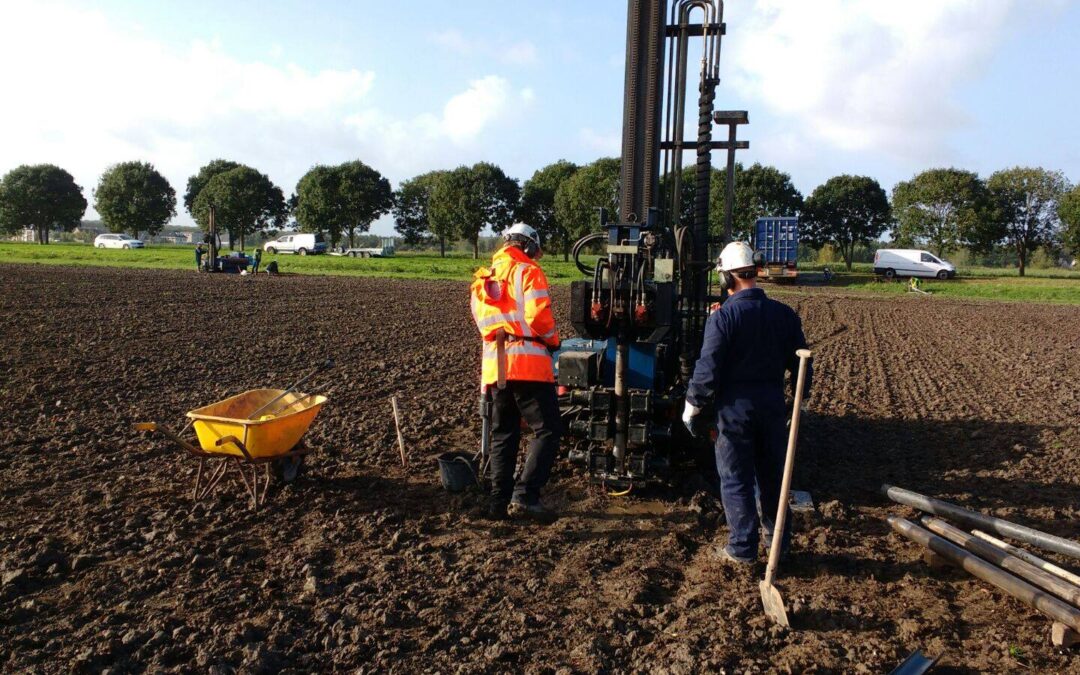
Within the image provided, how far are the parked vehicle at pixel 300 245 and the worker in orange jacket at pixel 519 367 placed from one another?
2294 inches

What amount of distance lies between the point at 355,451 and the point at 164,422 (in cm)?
246

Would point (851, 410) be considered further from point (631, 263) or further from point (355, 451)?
point (355, 451)

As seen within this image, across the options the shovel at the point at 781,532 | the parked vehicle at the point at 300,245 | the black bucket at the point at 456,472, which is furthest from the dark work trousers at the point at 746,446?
the parked vehicle at the point at 300,245

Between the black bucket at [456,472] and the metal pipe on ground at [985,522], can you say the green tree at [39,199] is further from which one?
the metal pipe on ground at [985,522]

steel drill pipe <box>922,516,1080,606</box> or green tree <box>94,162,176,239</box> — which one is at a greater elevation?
green tree <box>94,162,176,239</box>

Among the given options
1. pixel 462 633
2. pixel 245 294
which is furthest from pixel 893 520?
pixel 245 294

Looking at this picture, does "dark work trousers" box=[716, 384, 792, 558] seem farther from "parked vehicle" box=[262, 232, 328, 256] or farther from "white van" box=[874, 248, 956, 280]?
"parked vehicle" box=[262, 232, 328, 256]

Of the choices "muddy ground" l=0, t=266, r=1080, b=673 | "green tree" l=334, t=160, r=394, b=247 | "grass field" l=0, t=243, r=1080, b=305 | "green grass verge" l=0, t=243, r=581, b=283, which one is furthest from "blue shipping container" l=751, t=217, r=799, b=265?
"green tree" l=334, t=160, r=394, b=247

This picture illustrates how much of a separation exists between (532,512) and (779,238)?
32203 millimetres

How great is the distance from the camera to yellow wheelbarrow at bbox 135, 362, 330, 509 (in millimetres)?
5352

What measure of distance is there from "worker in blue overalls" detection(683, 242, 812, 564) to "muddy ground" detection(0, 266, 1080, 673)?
38cm

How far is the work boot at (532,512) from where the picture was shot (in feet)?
18.0

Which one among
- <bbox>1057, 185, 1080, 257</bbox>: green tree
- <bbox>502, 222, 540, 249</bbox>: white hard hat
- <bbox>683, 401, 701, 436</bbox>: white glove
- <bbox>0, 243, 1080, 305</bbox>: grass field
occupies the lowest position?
<bbox>683, 401, 701, 436</bbox>: white glove

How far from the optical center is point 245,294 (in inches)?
874
